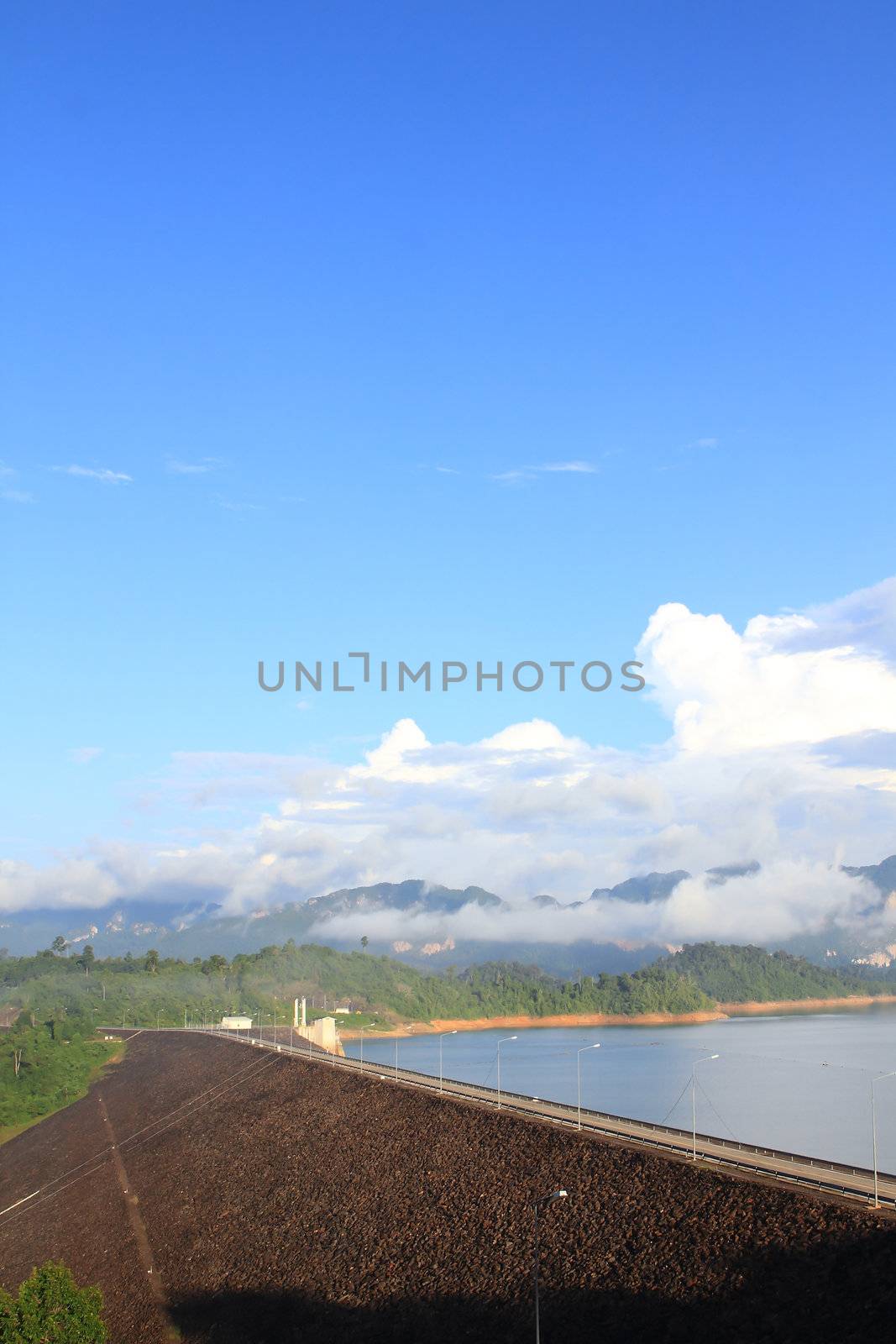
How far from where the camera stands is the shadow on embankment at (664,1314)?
2800 cm

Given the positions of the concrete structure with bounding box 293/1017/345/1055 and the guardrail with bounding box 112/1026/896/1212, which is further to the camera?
the concrete structure with bounding box 293/1017/345/1055

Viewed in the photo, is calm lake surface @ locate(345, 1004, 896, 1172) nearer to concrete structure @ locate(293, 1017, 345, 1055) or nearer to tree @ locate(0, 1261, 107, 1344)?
concrete structure @ locate(293, 1017, 345, 1055)

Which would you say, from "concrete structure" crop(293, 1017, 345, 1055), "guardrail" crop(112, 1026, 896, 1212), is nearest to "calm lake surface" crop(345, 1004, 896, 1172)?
"concrete structure" crop(293, 1017, 345, 1055)

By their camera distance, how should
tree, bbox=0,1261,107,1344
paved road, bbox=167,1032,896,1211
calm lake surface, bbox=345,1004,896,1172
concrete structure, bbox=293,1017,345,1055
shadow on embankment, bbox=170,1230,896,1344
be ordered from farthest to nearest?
concrete structure, bbox=293,1017,345,1055 → calm lake surface, bbox=345,1004,896,1172 → tree, bbox=0,1261,107,1344 → paved road, bbox=167,1032,896,1211 → shadow on embankment, bbox=170,1230,896,1344

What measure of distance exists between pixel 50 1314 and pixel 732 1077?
231 ft

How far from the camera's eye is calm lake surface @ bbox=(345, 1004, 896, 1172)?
6562 cm

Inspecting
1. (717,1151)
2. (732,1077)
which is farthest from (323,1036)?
(717,1151)

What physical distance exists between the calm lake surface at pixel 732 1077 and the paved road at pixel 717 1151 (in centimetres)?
1144

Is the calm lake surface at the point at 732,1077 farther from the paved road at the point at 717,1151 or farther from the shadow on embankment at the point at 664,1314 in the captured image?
the shadow on embankment at the point at 664,1314

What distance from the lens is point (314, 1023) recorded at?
129000 millimetres

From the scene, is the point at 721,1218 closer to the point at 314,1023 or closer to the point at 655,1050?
the point at 314,1023

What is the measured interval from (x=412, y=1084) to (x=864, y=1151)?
25.6 m

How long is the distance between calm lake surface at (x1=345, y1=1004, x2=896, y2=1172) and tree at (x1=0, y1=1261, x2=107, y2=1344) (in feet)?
111

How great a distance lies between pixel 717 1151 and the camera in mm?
42500
